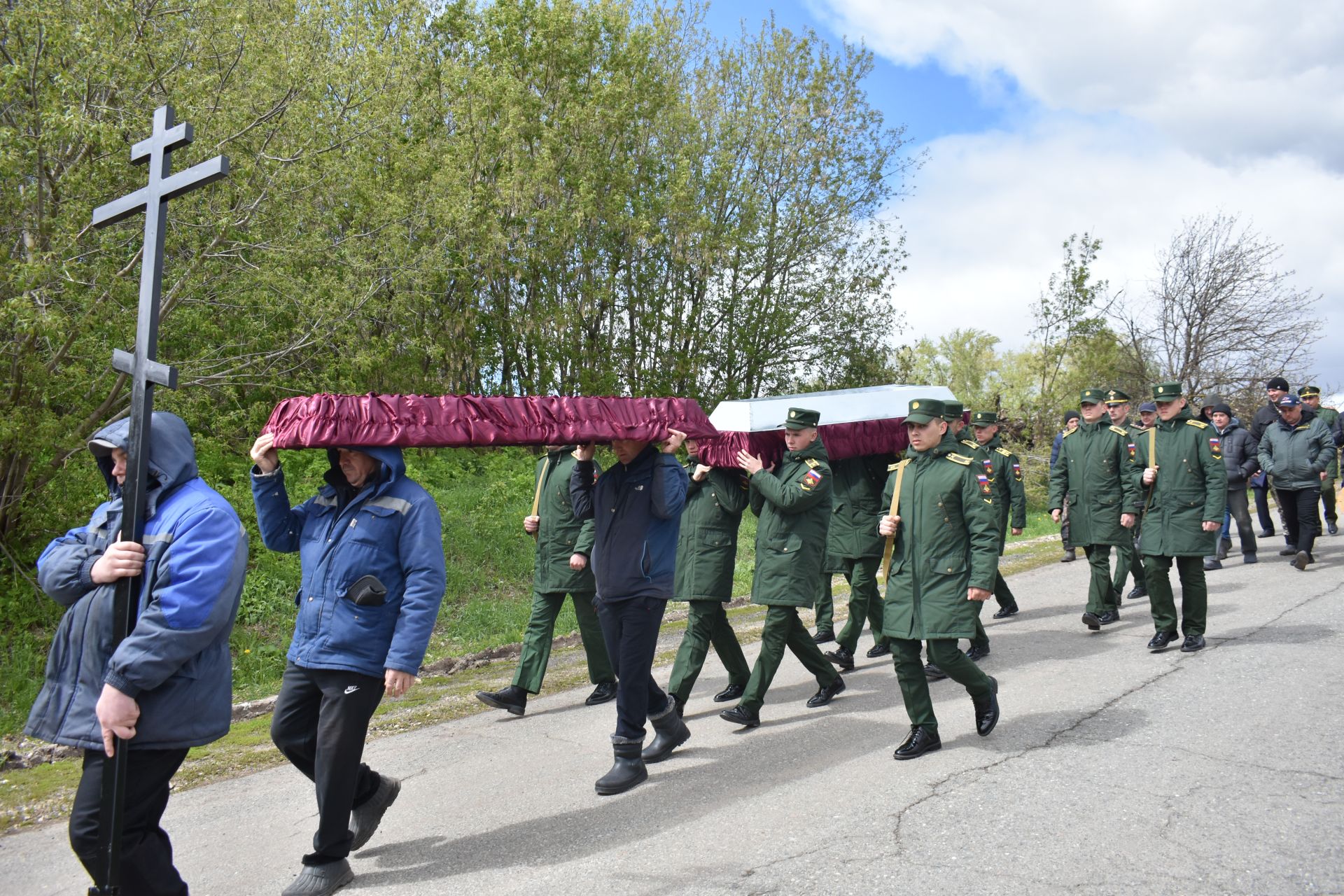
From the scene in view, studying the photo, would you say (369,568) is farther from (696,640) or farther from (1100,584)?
(1100,584)

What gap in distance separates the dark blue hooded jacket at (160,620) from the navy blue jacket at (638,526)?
7.82ft

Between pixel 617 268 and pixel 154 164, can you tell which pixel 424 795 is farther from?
pixel 617 268

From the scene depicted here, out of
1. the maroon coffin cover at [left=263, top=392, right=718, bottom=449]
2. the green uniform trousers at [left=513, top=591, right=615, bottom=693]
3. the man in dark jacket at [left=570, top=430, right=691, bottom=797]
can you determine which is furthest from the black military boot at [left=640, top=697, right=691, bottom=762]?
the maroon coffin cover at [left=263, top=392, right=718, bottom=449]

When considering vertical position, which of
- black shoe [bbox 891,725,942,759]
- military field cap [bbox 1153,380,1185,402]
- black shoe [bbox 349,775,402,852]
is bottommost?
black shoe [bbox 891,725,942,759]

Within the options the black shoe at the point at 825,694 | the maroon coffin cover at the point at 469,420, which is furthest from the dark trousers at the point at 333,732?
the black shoe at the point at 825,694

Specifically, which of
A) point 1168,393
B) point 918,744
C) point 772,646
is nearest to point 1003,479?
point 1168,393

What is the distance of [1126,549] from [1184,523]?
1.82 meters

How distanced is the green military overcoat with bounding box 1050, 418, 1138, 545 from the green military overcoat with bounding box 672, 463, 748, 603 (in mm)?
4019

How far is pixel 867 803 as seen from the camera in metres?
5.05

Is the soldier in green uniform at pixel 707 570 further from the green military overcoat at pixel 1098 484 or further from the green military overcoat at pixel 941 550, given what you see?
the green military overcoat at pixel 1098 484

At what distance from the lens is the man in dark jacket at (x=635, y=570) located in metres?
5.66

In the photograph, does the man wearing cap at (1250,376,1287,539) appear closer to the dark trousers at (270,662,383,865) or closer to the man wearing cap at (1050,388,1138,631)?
the man wearing cap at (1050,388,1138,631)

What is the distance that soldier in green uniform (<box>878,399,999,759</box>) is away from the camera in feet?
19.1

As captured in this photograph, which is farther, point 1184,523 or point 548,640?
point 1184,523
